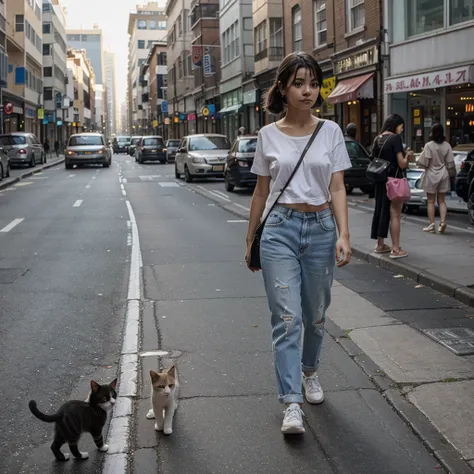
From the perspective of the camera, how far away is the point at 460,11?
72.5 feet

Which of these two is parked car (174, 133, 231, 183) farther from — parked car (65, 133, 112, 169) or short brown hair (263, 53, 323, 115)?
short brown hair (263, 53, 323, 115)

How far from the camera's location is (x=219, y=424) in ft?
14.9

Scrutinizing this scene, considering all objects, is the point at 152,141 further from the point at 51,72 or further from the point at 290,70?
the point at 290,70

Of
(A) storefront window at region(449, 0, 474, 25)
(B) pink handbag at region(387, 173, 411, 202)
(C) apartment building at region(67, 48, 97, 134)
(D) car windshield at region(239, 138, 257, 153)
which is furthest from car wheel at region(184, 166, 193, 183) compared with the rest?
(C) apartment building at region(67, 48, 97, 134)

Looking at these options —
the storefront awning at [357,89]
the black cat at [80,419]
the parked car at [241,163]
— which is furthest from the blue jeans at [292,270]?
the storefront awning at [357,89]

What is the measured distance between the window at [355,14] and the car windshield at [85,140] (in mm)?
18892

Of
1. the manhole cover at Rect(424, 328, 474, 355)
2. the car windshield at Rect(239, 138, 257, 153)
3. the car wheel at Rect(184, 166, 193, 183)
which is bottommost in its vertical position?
the manhole cover at Rect(424, 328, 474, 355)

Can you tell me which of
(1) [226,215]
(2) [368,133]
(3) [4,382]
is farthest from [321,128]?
(2) [368,133]

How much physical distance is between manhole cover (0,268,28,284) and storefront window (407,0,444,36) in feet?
56.1

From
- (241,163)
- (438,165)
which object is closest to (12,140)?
(241,163)

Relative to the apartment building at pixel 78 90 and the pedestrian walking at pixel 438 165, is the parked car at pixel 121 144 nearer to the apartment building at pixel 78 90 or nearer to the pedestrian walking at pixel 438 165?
the apartment building at pixel 78 90

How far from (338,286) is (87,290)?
2.85 metres

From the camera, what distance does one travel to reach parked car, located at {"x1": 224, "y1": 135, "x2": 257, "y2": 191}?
2342 cm

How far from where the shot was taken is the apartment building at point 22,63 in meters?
59.2
